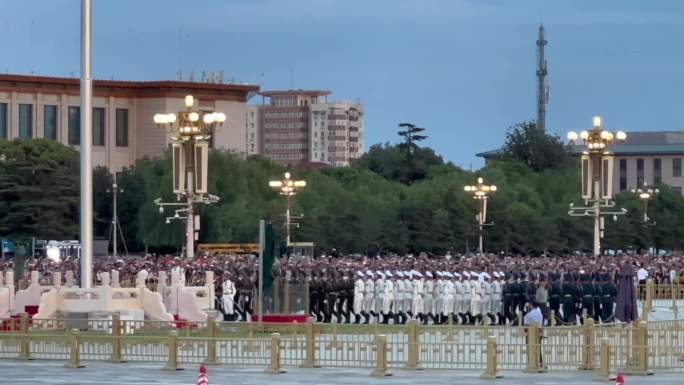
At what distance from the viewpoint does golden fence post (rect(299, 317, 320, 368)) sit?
28.1m

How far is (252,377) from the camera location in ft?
Result: 88.2

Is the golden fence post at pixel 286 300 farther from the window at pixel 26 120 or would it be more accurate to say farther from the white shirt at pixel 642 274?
the window at pixel 26 120

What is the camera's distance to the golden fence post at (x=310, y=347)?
92.1 ft

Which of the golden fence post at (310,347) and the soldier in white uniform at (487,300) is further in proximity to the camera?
the soldier in white uniform at (487,300)

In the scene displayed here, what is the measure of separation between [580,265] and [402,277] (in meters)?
6.53

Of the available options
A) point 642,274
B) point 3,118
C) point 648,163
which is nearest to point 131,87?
point 3,118

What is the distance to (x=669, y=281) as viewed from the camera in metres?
57.5

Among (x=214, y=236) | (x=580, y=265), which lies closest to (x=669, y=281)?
(x=580, y=265)

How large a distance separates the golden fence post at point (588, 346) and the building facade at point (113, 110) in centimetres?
9043

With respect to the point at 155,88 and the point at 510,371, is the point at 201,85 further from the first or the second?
the point at 510,371

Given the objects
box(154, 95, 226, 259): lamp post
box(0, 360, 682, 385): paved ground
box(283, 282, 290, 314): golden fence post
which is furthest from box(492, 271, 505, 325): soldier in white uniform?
box(0, 360, 682, 385): paved ground

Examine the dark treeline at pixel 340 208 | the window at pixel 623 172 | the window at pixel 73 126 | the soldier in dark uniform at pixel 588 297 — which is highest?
the window at pixel 73 126

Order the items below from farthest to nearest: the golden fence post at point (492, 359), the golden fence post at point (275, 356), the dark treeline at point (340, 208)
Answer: the dark treeline at point (340, 208) → the golden fence post at point (275, 356) → the golden fence post at point (492, 359)

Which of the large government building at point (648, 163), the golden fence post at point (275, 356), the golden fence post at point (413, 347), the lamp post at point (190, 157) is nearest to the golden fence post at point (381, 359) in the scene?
the golden fence post at point (413, 347)
